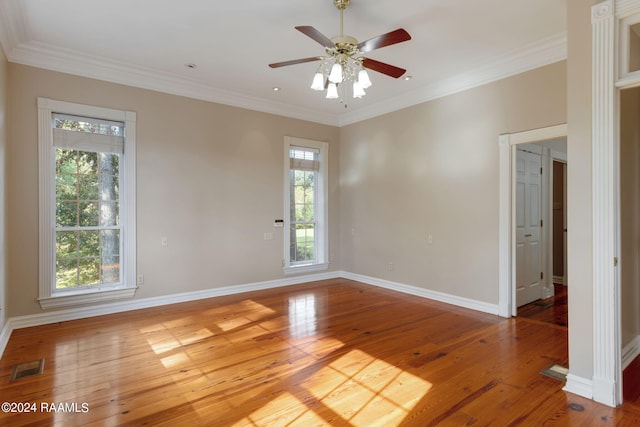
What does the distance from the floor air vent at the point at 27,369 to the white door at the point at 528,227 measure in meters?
5.19

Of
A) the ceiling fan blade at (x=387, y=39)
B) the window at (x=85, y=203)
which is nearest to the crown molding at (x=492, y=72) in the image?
the ceiling fan blade at (x=387, y=39)

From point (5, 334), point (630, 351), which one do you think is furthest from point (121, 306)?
point (630, 351)

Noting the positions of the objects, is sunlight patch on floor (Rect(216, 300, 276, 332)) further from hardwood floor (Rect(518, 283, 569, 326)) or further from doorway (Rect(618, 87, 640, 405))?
doorway (Rect(618, 87, 640, 405))

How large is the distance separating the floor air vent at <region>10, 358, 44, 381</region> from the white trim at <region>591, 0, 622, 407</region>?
422 cm

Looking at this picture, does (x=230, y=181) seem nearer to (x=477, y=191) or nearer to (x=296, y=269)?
(x=296, y=269)

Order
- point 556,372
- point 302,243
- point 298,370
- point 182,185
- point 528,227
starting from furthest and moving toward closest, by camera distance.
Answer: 1. point 302,243
2. point 182,185
3. point 528,227
4. point 298,370
5. point 556,372

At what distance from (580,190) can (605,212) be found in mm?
215

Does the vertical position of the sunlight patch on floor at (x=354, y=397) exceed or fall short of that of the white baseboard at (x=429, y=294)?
it falls short

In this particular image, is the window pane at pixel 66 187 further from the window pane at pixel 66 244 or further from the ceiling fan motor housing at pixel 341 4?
the ceiling fan motor housing at pixel 341 4

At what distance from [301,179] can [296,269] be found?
5.35ft

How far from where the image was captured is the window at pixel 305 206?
19.6 feet

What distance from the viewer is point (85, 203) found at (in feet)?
13.9

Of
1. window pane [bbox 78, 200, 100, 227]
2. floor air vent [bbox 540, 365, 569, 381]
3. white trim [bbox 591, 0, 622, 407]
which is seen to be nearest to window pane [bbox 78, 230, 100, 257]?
window pane [bbox 78, 200, 100, 227]

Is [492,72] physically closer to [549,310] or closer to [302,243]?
[549,310]
